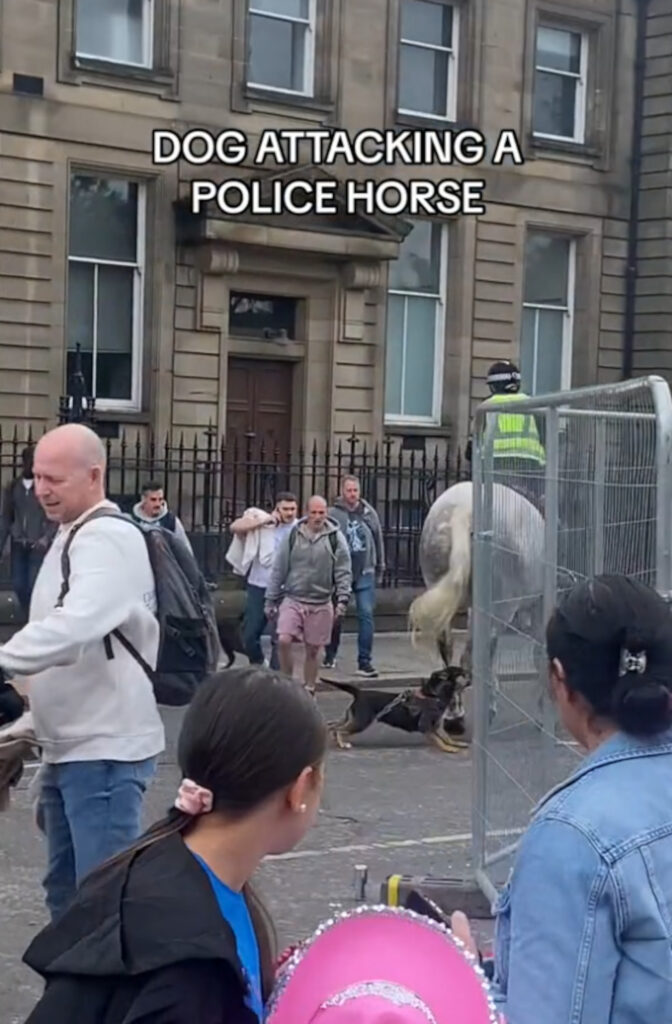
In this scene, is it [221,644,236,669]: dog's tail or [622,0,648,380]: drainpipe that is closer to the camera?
[221,644,236,669]: dog's tail

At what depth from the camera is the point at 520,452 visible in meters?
5.89

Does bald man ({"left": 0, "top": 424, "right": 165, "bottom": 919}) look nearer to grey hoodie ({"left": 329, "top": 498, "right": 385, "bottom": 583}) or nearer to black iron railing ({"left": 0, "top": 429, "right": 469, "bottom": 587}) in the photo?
grey hoodie ({"left": 329, "top": 498, "right": 385, "bottom": 583})

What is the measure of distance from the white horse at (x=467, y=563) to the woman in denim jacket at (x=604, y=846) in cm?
301

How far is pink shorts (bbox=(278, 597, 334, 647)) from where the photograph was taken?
13.0 m

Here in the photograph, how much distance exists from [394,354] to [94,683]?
18545mm

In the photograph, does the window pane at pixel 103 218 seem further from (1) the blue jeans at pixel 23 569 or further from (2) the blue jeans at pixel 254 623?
(2) the blue jeans at pixel 254 623

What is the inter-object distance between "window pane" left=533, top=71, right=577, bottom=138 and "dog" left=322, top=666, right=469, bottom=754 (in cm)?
1494

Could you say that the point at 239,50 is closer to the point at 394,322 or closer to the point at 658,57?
the point at 394,322

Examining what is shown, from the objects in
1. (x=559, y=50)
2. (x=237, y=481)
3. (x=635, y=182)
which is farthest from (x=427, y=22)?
(x=237, y=481)

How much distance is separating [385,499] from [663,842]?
17.4 m

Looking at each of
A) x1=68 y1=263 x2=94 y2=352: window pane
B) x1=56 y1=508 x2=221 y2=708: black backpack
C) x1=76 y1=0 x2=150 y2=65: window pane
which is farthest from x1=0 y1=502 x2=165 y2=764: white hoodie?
x1=76 y1=0 x2=150 y2=65: window pane

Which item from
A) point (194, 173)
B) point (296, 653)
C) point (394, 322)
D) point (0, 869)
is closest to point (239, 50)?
point (194, 173)

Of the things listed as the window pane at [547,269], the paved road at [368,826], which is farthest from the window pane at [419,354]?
the paved road at [368,826]

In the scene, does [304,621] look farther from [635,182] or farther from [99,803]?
[635,182]
